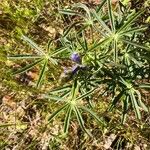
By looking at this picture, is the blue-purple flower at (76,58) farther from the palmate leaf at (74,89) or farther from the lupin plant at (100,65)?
the palmate leaf at (74,89)

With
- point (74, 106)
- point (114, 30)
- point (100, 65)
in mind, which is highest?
point (114, 30)

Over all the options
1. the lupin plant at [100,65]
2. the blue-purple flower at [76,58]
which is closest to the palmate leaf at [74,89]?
the lupin plant at [100,65]

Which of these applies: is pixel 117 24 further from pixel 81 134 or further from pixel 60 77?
pixel 81 134

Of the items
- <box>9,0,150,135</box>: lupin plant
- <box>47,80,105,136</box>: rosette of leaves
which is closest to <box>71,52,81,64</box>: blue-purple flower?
<box>9,0,150,135</box>: lupin plant

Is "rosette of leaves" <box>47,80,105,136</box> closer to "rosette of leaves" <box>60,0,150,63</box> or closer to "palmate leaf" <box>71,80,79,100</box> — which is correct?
"palmate leaf" <box>71,80,79,100</box>

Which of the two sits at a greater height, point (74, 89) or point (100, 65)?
point (100, 65)

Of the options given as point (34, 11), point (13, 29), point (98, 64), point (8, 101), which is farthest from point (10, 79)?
point (98, 64)

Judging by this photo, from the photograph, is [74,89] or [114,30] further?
[74,89]

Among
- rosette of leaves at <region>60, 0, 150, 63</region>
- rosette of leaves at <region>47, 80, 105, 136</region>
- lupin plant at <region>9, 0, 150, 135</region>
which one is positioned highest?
rosette of leaves at <region>60, 0, 150, 63</region>

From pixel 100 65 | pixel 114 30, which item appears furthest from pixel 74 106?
pixel 114 30

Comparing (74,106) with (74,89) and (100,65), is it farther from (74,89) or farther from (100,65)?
(100,65)

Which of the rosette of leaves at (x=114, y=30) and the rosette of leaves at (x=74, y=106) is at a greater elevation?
the rosette of leaves at (x=114, y=30)
